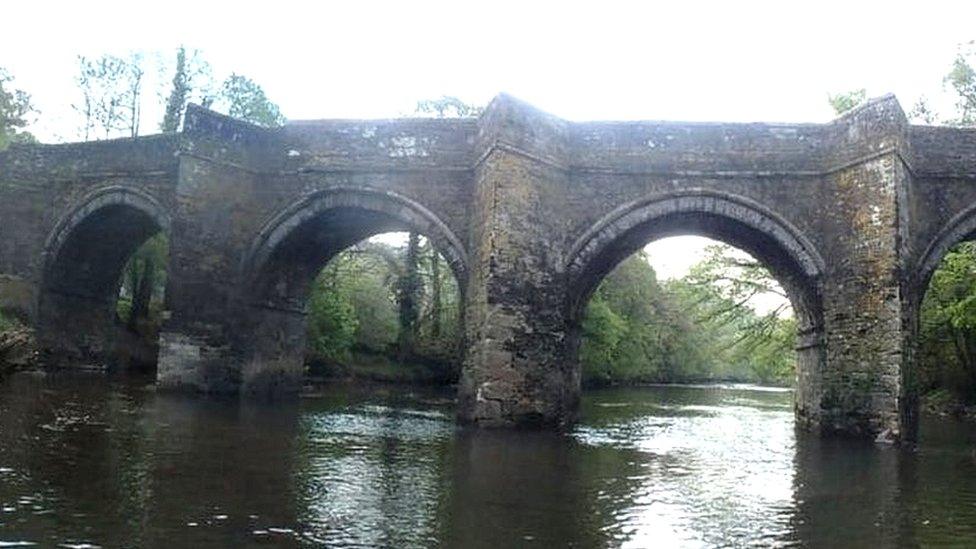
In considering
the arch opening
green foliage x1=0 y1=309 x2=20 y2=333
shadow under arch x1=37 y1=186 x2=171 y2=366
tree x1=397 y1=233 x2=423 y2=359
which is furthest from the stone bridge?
tree x1=397 y1=233 x2=423 y2=359

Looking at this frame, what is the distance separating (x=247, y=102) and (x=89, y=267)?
9597 mm

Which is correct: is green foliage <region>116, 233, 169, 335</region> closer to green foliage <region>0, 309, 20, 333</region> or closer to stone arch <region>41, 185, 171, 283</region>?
stone arch <region>41, 185, 171, 283</region>

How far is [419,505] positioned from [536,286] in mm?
8258

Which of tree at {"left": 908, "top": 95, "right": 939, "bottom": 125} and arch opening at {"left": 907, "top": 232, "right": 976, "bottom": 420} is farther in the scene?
tree at {"left": 908, "top": 95, "right": 939, "bottom": 125}

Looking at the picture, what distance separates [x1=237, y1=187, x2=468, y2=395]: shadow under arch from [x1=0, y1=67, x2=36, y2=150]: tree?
51.1 ft

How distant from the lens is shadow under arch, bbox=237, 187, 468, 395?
1570 cm

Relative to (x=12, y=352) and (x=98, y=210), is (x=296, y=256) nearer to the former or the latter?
(x=98, y=210)

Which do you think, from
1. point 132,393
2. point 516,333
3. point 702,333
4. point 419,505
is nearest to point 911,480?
point 419,505

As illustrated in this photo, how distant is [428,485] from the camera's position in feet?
22.5

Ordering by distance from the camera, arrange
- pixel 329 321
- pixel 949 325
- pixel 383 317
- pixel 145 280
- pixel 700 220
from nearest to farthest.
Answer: pixel 700 220 < pixel 949 325 < pixel 329 321 < pixel 145 280 < pixel 383 317

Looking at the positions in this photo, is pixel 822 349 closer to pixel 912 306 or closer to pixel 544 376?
pixel 912 306

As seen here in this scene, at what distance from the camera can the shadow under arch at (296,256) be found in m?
15.7

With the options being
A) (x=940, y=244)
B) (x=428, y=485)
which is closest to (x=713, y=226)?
(x=940, y=244)

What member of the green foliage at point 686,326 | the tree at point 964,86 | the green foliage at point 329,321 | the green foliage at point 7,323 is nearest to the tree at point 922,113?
Result: the tree at point 964,86
